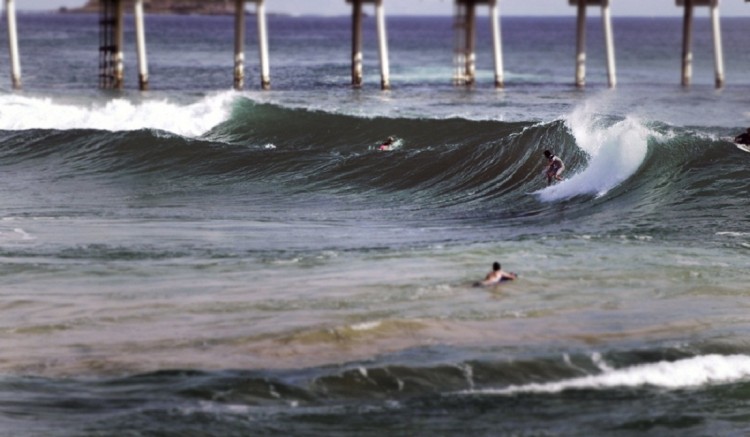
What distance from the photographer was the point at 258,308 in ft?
52.1

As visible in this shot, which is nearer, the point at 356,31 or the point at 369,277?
the point at 369,277

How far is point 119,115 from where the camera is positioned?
39031mm

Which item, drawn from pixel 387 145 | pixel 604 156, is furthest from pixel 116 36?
pixel 604 156

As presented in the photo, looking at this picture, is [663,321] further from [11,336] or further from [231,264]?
[11,336]

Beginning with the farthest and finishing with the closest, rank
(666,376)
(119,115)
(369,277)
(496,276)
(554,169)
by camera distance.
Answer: (119,115) → (554,169) → (369,277) → (496,276) → (666,376)

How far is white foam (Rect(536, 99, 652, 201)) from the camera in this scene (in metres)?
25.3

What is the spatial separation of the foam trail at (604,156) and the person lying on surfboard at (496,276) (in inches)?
316

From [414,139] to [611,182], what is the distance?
8527mm

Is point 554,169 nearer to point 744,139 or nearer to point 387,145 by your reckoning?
point 744,139

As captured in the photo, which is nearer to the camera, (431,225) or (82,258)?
(82,258)

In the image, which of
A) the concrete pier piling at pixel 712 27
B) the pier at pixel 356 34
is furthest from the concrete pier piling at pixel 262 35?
the concrete pier piling at pixel 712 27

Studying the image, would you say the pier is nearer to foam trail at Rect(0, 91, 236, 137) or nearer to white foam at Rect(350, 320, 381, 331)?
foam trail at Rect(0, 91, 236, 137)

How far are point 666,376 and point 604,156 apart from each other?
1399 cm

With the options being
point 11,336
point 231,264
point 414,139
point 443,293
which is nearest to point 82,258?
point 231,264
